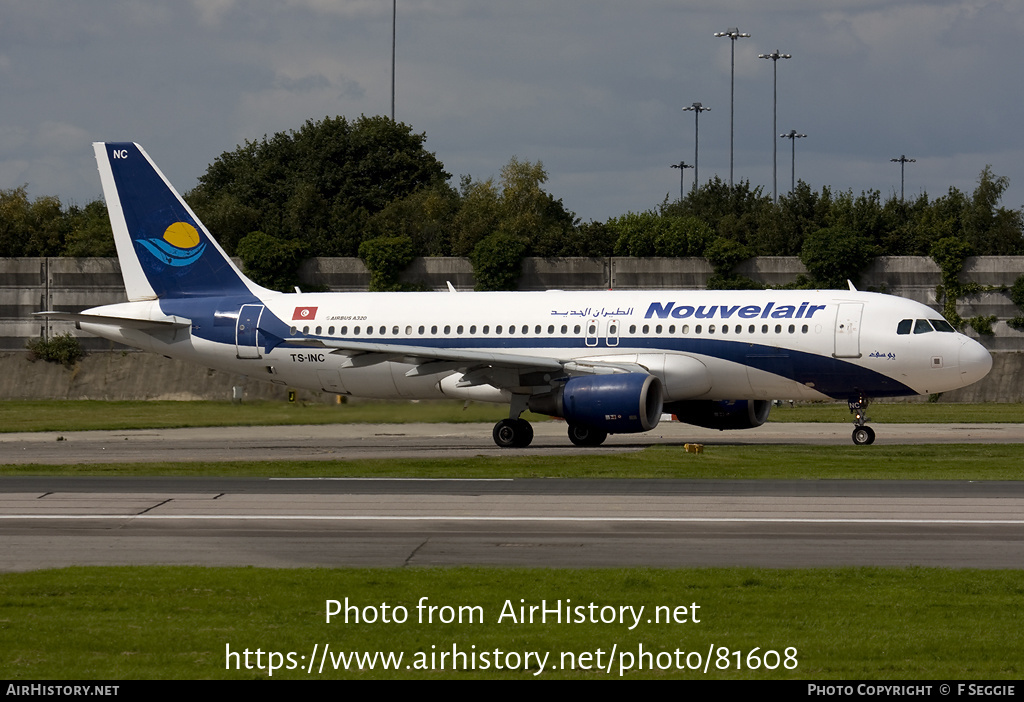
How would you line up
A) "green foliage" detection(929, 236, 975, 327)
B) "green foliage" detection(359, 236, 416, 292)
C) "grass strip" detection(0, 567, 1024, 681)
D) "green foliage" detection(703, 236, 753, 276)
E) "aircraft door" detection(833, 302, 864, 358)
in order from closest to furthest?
"grass strip" detection(0, 567, 1024, 681) < "aircraft door" detection(833, 302, 864, 358) < "green foliage" detection(929, 236, 975, 327) < "green foliage" detection(703, 236, 753, 276) < "green foliage" detection(359, 236, 416, 292)

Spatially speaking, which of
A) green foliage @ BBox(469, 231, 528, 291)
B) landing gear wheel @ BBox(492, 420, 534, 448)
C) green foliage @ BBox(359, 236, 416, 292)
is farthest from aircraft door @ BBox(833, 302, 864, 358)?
green foliage @ BBox(359, 236, 416, 292)

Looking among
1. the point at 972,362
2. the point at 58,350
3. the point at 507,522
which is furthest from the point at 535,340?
the point at 58,350

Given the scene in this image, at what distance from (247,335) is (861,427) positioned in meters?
16.8

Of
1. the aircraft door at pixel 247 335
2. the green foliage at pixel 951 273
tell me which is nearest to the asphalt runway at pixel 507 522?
the aircraft door at pixel 247 335

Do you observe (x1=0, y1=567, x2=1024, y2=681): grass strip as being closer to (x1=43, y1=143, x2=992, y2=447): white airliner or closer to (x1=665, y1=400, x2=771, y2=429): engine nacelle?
(x1=43, y1=143, x2=992, y2=447): white airliner

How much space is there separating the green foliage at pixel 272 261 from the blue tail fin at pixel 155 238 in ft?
74.6

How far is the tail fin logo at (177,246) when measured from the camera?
3694 centimetres

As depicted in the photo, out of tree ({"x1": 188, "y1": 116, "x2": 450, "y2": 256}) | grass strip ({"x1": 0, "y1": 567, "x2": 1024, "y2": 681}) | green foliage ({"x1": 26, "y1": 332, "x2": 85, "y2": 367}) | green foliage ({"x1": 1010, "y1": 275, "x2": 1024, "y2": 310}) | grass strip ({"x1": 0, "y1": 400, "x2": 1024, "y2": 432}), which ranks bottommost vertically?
grass strip ({"x1": 0, "y1": 400, "x2": 1024, "y2": 432})

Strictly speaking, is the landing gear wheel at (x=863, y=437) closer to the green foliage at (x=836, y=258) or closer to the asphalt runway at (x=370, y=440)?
the asphalt runway at (x=370, y=440)

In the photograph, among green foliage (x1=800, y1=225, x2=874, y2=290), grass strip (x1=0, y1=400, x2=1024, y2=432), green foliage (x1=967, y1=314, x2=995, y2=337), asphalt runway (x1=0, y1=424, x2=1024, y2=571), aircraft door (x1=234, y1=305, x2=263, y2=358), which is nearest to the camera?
asphalt runway (x1=0, y1=424, x2=1024, y2=571)

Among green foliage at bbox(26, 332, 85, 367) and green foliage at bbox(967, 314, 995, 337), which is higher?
green foliage at bbox(967, 314, 995, 337)

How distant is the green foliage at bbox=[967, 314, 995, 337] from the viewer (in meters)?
56.2

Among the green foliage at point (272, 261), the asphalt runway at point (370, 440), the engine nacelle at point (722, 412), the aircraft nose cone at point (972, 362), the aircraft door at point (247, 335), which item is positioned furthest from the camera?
the green foliage at point (272, 261)

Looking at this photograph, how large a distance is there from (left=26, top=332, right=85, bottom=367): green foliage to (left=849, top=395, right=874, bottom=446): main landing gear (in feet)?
123
